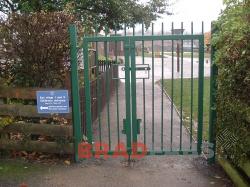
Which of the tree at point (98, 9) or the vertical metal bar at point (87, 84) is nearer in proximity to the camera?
the vertical metal bar at point (87, 84)

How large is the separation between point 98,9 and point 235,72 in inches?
393

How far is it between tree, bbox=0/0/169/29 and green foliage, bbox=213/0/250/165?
300 inches

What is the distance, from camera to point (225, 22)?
4.86m

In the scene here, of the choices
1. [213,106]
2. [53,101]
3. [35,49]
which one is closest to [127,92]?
[53,101]

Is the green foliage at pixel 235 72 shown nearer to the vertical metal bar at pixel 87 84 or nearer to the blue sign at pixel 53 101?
the vertical metal bar at pixel 87 84

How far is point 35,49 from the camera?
6.25 meters

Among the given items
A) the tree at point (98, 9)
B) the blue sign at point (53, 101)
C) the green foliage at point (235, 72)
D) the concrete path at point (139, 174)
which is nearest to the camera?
the green foliage at point (235, 72)

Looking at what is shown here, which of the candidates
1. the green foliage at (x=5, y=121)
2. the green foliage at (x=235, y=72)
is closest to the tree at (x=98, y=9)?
the green foliage at (x=5, y=121)

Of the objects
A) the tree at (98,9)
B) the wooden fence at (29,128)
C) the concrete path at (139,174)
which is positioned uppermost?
the tree at (98,9)

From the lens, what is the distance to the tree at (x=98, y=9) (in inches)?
486

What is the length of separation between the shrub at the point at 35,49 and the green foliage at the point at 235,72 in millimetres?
2551

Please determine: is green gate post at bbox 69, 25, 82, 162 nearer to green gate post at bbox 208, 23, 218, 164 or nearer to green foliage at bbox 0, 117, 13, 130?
green foliage at bbox 0, 117, 13, 130

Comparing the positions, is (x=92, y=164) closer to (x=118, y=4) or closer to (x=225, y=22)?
(x=225, y=22)

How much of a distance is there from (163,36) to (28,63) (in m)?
2.27
